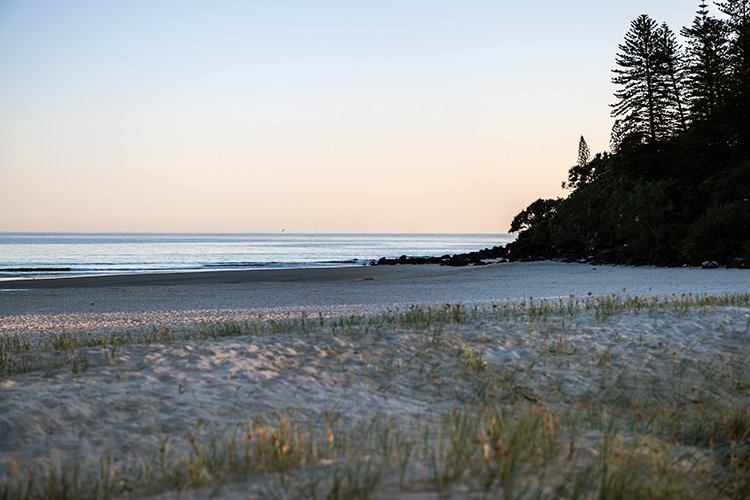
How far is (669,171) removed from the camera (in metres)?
51.3

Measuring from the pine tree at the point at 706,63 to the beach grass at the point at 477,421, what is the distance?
45437 mm

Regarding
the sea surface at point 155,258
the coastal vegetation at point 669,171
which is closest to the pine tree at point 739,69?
the coastal vegetation at point 669,171

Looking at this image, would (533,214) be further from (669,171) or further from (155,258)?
(155,258)

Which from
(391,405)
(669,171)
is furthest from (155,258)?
(391,405)

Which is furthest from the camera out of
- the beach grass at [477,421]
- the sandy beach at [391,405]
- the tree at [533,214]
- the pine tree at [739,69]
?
the tree at [533,214]

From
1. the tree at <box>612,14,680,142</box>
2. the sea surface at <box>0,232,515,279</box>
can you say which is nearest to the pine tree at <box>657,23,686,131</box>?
the tree at <box>612,14,680,142</box>

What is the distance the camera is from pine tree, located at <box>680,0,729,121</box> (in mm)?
53781

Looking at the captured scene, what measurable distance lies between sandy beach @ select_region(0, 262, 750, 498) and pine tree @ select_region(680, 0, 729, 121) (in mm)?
42455

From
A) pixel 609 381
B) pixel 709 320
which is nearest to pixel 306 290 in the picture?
pixel 709 320

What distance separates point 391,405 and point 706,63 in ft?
182

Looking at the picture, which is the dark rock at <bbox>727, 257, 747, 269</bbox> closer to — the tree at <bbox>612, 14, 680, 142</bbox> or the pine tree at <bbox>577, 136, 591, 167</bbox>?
the tree at <bbox>612, 14, 680, 142</bbox>

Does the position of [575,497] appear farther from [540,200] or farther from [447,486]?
[540,200]

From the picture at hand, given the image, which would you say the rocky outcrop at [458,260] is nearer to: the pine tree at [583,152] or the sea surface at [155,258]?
the sea surface at [155,258]

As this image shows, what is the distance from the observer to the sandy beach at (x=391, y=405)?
17.9 feet
